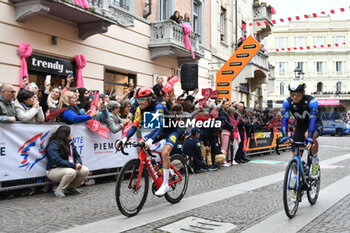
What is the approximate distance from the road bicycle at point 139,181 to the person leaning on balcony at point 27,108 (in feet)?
8.53

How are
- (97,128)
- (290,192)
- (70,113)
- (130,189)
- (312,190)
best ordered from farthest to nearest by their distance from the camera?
(97,128) → (70,113) → (312,190) → (130,189) → (290,192)

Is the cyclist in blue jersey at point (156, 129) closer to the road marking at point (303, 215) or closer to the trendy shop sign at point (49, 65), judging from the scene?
the road marking at point (303, 215)

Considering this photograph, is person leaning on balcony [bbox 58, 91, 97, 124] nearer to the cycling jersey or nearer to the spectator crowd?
the spectator crowd

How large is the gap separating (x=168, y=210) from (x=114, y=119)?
366 centimetres

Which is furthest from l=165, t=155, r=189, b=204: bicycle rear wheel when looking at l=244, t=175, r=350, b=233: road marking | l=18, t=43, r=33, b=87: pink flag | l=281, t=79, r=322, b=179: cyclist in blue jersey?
l=18, t=43, r=33, b=87: pink flag

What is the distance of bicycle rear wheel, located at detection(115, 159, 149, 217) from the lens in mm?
5508

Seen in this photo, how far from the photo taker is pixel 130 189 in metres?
5.71

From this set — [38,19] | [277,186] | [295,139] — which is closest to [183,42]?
[38,19]

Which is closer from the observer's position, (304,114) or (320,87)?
(304,114)

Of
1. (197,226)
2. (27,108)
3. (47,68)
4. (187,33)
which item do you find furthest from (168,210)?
(187,33)

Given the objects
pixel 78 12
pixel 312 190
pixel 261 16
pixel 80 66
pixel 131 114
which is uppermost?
pixel 261 16

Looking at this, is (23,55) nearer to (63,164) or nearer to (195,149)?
(63,164)

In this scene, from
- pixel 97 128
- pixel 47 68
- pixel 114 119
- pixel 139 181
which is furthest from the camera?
pixel 47 68

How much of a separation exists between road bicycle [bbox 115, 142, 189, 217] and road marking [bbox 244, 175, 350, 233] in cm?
175
